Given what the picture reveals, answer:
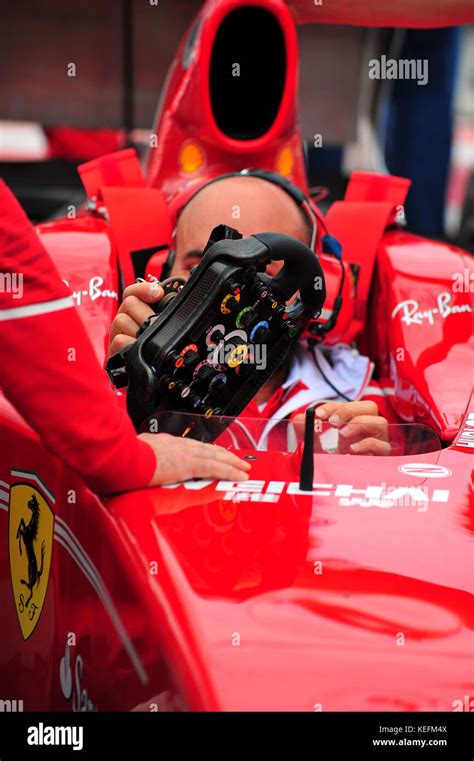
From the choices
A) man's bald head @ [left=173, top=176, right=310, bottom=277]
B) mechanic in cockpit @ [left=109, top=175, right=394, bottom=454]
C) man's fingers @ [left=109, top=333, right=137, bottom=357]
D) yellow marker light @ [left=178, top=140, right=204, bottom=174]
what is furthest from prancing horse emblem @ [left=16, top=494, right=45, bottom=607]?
yellow marker light @ [left=178, top=140, right=204, bottom=174]

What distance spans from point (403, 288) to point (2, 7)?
4151mm

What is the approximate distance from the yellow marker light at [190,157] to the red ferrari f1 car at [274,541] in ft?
0.47

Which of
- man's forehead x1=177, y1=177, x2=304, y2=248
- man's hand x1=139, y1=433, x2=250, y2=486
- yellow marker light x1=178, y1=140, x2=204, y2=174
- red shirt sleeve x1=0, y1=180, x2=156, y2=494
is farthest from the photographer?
yellow marker light x1=178, y1=140, x2=204, y2=174

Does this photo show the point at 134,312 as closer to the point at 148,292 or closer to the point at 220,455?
the point at 148,292

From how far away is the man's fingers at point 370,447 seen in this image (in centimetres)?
126

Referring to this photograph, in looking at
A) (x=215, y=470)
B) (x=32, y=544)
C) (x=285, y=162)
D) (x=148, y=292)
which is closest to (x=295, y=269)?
(x=148, y=292)

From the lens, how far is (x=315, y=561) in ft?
3.27

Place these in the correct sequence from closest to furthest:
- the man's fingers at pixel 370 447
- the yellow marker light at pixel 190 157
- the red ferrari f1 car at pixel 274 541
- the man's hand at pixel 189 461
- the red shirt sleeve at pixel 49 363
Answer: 1. the red ferrari f1 car at pixel 274 541
2. the red shirt sleeve at pixel 49 363
3. the man's hand at pixel 189 461
4. the man's fingers at pixel 370 447
5. the yellow marker light at pixel 190 157

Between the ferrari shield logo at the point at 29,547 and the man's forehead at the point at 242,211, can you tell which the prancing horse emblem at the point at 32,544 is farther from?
the man's forehead at the point at 242,211

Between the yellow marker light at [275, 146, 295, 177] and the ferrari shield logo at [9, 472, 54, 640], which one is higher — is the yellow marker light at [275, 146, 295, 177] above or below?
above

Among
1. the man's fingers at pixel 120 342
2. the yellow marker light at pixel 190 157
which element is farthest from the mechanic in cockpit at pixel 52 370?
the yellow marker light at pixel 190 157

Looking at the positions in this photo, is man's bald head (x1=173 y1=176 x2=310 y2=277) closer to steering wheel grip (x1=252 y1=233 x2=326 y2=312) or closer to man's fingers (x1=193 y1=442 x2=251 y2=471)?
steering wheel grip (x1=252 y1=233 x2=326 y2=312)

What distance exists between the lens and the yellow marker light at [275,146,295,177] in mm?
2148

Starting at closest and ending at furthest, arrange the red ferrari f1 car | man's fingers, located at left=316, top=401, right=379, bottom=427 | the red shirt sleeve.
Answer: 1. the red ferrari f1 car
2. the red shirt sleeve
3. man's fingers, located at left=316, top=401, right=379, bottom=427
